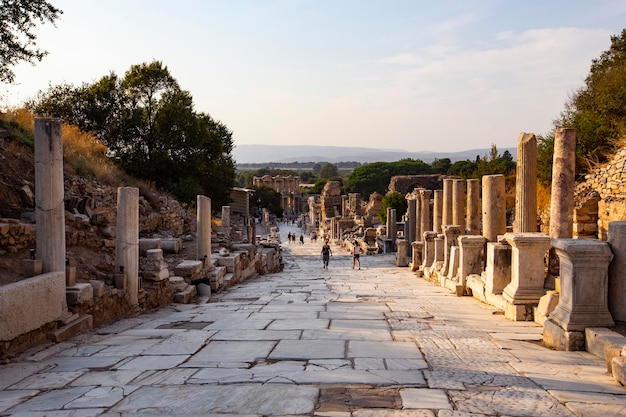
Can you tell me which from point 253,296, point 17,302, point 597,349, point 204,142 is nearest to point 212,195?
point 204,142

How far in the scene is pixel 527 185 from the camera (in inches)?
435

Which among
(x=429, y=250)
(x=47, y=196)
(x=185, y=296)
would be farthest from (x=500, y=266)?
(x=429, y=250)

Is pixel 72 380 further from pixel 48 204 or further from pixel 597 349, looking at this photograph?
pixel 597 349

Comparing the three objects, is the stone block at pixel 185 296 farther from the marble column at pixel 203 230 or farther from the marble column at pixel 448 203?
the marble column at pixel 448 203

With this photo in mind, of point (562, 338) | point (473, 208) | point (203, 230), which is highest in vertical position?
point (473, 208)

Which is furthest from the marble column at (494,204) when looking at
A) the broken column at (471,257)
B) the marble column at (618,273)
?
the marble column at (618,273)

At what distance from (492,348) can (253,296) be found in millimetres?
6949

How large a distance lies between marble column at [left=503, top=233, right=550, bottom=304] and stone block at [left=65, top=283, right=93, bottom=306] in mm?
6205

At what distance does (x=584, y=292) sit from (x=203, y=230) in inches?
396

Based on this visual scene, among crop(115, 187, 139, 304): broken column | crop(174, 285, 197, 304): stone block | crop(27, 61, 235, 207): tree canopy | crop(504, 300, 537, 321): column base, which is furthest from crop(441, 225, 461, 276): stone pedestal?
crop(27, 61, 235, 207): tree canopy

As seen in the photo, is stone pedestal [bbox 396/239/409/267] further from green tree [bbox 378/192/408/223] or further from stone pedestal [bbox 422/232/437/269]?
green tree [bbox 378/192/408/223]

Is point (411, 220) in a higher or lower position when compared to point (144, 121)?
lower

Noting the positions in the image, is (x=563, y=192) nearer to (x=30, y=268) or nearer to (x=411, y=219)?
(x=30, y=268)

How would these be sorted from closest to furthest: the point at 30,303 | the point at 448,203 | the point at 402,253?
the point at 30,303
the point at 448,203
the point at 402,253
